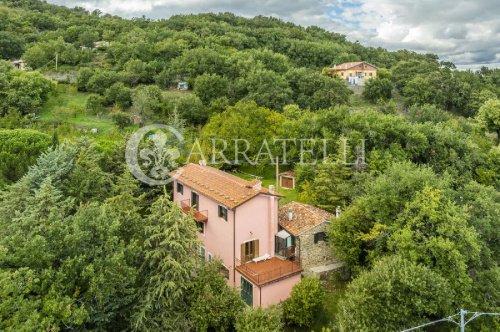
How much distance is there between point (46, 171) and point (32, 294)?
36.2 feet

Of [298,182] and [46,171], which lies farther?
[298,182]

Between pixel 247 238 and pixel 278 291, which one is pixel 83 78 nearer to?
pixel 247 238

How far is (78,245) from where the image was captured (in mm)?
13375

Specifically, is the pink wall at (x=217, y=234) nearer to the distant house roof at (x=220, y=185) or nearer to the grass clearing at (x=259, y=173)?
the distant house roof at (x=220, y=185)

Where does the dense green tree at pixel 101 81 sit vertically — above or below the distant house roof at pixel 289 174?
above

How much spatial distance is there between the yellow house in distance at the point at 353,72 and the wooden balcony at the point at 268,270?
6379 cm

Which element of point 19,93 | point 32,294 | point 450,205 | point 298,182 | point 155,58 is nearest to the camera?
point 32,294

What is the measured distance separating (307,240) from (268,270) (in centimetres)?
321

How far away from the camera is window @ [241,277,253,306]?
17.6m

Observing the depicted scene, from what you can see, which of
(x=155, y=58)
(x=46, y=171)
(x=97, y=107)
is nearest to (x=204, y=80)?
(x=97, y=107)

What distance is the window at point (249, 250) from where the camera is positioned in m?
18.6

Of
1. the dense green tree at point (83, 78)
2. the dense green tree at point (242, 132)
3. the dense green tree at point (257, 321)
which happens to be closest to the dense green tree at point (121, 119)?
the dense green tree at point (242, 132)

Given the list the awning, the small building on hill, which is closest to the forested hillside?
the small building on hill

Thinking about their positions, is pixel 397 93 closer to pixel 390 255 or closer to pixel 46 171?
pixel 390 255
